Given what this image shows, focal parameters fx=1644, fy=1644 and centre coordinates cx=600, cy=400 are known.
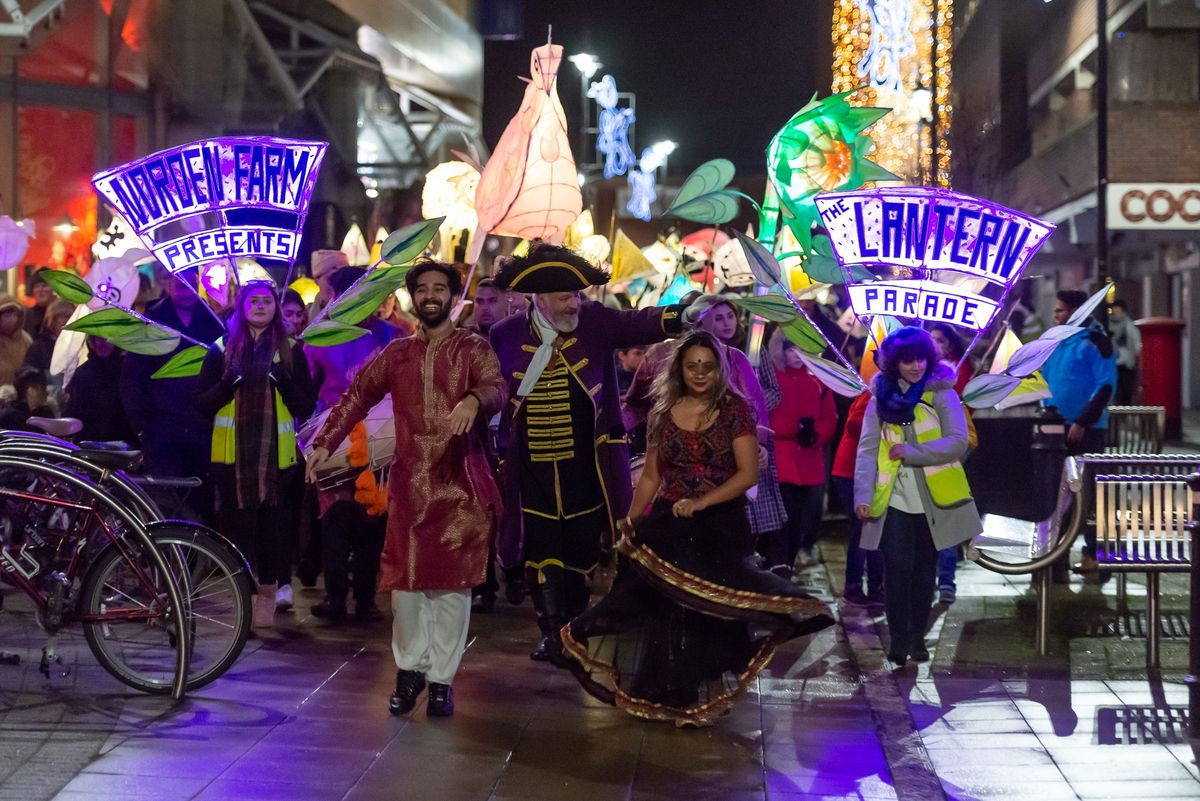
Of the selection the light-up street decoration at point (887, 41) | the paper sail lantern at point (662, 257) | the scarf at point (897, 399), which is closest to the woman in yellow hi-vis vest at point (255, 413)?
the scarf at point (897, 399)

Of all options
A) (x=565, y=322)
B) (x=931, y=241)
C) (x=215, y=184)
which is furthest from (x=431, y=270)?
(x=931, y=241)

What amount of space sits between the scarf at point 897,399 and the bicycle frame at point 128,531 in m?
3.64

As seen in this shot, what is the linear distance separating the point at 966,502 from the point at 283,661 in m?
3.61

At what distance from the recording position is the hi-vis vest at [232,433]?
9161mm

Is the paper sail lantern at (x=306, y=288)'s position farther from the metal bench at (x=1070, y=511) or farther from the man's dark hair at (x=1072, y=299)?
the metal bench at (x=1070, y=511)

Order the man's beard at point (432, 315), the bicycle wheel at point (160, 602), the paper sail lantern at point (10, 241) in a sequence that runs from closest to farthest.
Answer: the bicycle wheel at point (160, 602) → the man's beard at point (432, 315) → the paper sail lantern at point (10, 241)

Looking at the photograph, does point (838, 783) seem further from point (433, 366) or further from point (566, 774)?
point (433, 366)

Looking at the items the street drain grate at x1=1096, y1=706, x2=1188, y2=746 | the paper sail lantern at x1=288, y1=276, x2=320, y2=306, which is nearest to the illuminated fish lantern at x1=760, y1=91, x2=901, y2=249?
the street drain grate at x1=1096, y1=706, x2=1188, y2=746

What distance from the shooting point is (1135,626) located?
9.60 metres

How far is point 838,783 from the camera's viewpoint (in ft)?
20.4

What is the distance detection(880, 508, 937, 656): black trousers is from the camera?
8445 millimetres

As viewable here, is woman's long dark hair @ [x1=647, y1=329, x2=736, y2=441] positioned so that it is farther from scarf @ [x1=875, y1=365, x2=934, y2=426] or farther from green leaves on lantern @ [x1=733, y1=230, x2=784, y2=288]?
scarf @ [x1=875, y1=365, x2=934, y2=426]

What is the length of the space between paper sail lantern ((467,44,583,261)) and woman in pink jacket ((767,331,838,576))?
2.47 meters

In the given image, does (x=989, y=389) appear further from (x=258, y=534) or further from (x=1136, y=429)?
(x=1136, y=429)
